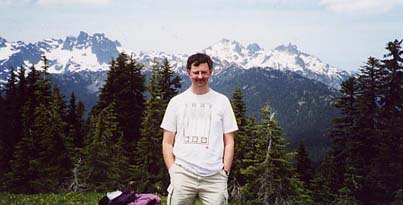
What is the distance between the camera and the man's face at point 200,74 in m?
6.64

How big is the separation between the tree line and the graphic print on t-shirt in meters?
14.1

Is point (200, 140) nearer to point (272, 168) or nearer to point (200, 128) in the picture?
point (200, 128)

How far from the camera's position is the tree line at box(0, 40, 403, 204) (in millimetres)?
21906

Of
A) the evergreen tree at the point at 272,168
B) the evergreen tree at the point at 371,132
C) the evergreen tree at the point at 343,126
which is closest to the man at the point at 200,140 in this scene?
the evergreen tree at the point at 272,168

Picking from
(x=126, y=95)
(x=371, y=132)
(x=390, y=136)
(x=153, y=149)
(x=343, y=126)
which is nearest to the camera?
(x=390, y=136)

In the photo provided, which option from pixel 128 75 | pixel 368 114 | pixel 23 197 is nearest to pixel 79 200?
pixel 23 197

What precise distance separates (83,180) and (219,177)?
749 inches

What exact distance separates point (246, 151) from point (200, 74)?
2013 cm

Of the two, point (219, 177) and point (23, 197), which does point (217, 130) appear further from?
point (23, 197)

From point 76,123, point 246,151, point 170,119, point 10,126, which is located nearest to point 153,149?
point 246,151

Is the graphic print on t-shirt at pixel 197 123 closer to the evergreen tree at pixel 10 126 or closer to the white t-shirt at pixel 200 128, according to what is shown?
Result: the white t-shirt at pixel 200 128

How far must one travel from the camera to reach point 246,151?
26422 millimetres

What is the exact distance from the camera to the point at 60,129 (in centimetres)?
2853

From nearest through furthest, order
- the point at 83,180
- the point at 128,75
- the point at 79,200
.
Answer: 1. the point at 79,200
2. the point at 83,180
3. the point at 128,75
